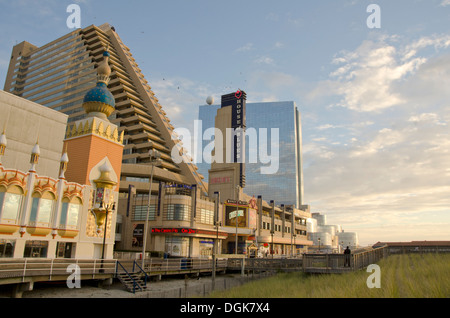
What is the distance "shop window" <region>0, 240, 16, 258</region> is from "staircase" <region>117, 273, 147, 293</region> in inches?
328

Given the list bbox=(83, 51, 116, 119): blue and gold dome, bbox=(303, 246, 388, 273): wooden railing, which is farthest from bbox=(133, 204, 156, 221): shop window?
bbox=(303, 246, 388, 273): wooden railing

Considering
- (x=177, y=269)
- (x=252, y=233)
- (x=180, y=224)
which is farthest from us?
(x=252, y=233)

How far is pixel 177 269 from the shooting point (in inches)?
1385

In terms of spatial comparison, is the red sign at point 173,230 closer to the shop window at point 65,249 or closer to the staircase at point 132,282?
the shop window at point 65,249

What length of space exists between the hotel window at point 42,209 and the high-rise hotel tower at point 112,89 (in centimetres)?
4133

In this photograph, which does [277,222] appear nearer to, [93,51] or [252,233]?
[252,233]

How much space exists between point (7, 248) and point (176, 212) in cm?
3221

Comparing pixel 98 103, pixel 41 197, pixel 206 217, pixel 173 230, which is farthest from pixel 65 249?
pixel 206 217

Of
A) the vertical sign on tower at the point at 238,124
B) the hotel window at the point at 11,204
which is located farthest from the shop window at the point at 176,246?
the hotel window at the point at 11,204

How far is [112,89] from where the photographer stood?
318ft

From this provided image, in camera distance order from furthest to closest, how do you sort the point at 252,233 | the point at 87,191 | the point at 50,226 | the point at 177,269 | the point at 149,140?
the point at 149,140
the point at 252,233
the point at 177,269
the point at 87,191
the point at 50,226

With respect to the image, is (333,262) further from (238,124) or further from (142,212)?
(238,124)
